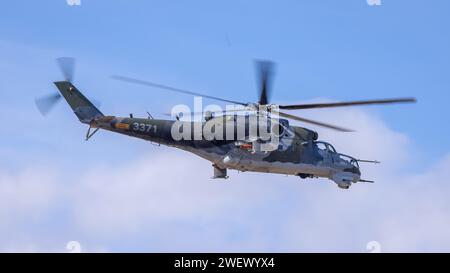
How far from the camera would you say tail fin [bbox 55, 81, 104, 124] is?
2071 inches

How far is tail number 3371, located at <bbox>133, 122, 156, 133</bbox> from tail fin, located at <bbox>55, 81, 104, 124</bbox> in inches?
109

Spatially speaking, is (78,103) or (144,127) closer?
(144,127)

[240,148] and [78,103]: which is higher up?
[78,103]

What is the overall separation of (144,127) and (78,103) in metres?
5.24

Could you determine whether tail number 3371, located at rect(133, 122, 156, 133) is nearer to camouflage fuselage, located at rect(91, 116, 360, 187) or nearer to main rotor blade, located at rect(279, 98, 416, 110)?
camouflage fuselage, located at rect(91, 116, 360, 187)

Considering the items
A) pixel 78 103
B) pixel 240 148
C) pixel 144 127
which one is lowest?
pixel 240 148

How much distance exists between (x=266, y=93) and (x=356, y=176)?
32.3ft

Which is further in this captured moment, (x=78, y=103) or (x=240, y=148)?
(x=78, y=103)

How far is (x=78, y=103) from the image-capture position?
53.3 m

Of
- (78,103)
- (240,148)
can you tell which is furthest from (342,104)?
(78,103)

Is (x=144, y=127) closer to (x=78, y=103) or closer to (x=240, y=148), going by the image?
(x=78, y=103)

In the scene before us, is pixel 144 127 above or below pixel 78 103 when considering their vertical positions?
below

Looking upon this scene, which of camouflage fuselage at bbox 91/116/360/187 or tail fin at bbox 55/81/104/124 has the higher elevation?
tail fin at bbox 55/81/104/124
